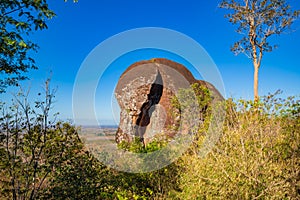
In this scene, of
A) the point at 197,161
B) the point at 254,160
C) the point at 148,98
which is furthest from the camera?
the point at 148,98

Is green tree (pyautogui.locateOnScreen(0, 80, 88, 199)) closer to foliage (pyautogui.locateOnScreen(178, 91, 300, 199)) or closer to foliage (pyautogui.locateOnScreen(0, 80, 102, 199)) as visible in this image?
foliage (pyautogui.locateOnScreen(0, 80, 102, 199))

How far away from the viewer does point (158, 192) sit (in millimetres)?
6281

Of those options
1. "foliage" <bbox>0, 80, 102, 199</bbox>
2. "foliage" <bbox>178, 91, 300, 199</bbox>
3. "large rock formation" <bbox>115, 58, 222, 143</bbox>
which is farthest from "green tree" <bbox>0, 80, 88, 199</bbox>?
"large rock formation" <bbox>115, 58, 222, 143</bbox>

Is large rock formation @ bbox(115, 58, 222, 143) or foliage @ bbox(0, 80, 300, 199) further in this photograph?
large rock formation @ bbox(115, 58, 222, 143)

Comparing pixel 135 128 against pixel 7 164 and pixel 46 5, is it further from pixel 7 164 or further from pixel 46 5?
pixel 46 5

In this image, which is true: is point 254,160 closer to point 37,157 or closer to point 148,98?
point 37,157

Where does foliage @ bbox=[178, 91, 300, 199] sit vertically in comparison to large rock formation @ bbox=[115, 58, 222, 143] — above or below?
below

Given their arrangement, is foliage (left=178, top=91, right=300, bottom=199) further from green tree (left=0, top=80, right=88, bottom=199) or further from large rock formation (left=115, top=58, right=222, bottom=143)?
large rock formation (left=115, top=58, right=222, bottom=143)

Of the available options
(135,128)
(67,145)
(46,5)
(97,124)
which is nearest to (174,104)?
(135,128)

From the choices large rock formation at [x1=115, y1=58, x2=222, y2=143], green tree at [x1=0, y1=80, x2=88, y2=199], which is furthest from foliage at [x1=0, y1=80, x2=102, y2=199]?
large rock formation at [x1=115, y1=58, x2=222, y2=143]

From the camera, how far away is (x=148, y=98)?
41.9 ft

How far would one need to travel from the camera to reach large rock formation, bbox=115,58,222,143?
1223cm

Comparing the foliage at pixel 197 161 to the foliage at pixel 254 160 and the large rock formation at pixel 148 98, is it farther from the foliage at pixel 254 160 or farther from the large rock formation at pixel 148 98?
the large rock formation at pixel 148 98

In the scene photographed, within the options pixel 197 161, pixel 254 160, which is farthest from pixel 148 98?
pixel 254 160
